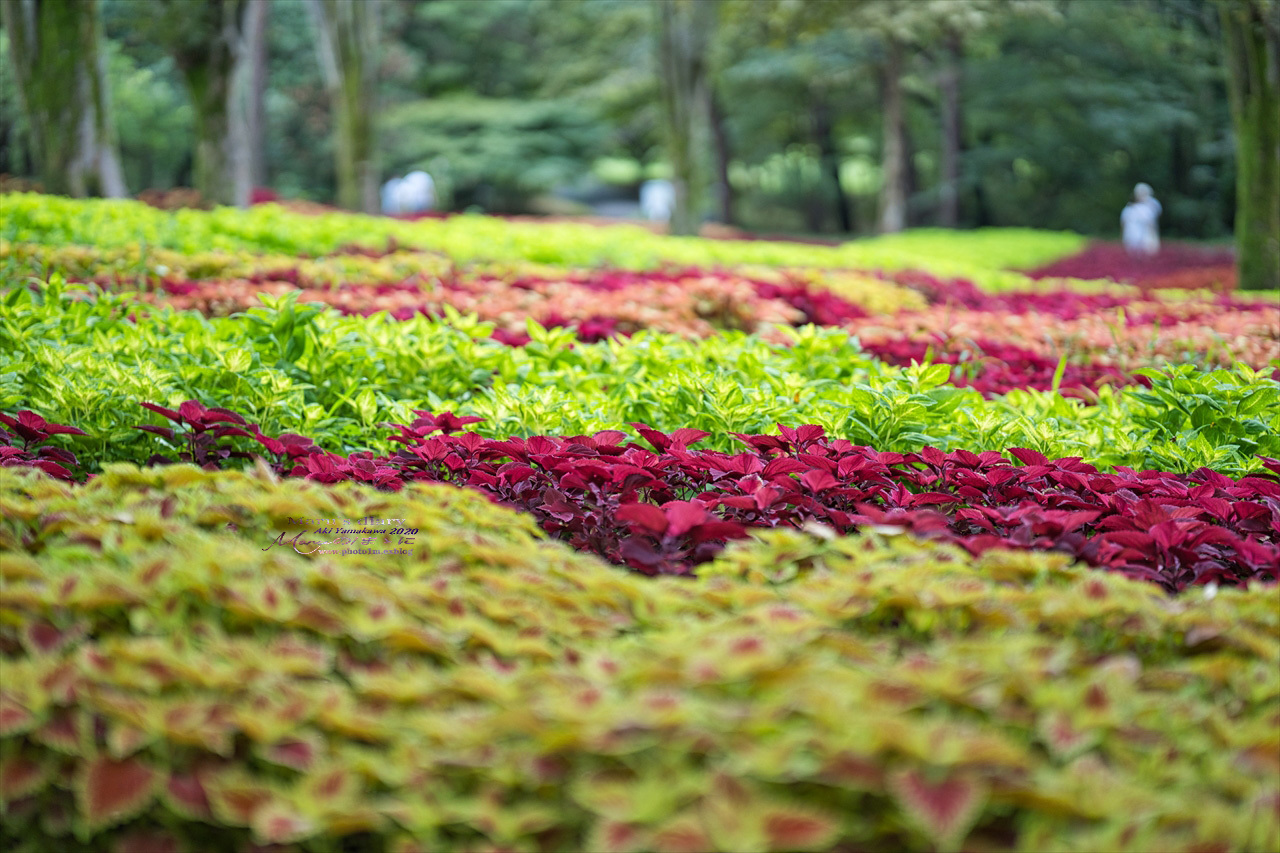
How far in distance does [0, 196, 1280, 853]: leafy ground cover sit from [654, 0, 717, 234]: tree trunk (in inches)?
494

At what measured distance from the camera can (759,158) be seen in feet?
110

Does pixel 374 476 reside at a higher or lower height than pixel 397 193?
lower

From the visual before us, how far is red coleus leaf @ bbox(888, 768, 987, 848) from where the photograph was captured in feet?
3.31

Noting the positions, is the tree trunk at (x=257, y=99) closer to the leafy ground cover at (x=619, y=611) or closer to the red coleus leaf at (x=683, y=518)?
the leafy ground cover at (x=619, y=611)

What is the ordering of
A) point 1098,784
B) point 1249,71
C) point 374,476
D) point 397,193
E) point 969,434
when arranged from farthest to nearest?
1. point 397,193
2. point 1249,71
3. point 969,434
4. point 374,476
5. point 1098,784

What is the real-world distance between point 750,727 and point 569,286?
511 cm

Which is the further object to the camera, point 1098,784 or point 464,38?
point 464,38

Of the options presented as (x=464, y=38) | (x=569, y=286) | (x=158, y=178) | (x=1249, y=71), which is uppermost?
(x=464, y=38)

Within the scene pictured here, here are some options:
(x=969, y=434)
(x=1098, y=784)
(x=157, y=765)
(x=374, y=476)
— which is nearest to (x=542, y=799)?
(x=157, y=765)

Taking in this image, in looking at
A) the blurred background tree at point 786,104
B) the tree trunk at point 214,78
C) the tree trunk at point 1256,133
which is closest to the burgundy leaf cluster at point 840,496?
the tree trunk at point 1256,133

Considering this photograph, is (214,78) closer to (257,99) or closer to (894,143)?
(257,99)

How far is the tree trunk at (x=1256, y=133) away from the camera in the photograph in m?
8.52

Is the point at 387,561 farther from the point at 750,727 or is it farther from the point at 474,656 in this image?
the point at 750,727

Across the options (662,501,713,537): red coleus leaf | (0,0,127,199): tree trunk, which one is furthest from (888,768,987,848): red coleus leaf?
(0,0,127,199): tree trunk
